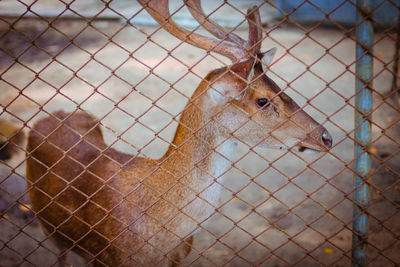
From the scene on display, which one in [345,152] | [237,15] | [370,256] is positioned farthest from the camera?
[237,15]

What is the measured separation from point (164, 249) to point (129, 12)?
30.2 ft

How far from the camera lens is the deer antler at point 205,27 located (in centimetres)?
214

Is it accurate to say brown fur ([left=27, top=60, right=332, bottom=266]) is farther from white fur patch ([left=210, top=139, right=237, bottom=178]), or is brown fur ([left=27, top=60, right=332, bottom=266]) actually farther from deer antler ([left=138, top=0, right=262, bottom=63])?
deer antler ([left=138, top=0, right=262, bottom=63])

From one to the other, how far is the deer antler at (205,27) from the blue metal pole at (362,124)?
1.95 feet

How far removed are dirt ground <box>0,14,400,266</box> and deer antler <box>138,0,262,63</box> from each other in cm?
12

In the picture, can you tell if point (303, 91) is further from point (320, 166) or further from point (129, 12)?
point (129, 12)

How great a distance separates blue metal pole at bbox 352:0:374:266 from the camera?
2182 mm

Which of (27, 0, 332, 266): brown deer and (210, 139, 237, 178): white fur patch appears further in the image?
(210, 139, 237, 178): white fur patch

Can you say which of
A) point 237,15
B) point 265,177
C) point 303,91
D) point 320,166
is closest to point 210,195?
point 265,177

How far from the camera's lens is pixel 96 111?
6012 mm

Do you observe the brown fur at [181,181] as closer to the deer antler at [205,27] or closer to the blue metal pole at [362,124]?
the deer antler at [205,27]

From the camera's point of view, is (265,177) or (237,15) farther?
(237,15)

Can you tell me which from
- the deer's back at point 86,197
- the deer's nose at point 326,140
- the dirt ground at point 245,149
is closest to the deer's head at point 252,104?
the deer's nose at point 326,140

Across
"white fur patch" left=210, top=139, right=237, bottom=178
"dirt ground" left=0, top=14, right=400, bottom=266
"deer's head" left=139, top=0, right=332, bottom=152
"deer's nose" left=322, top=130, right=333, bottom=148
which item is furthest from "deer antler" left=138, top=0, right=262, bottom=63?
"deer's nose" left=322, top=130, right=333, bottom=148
